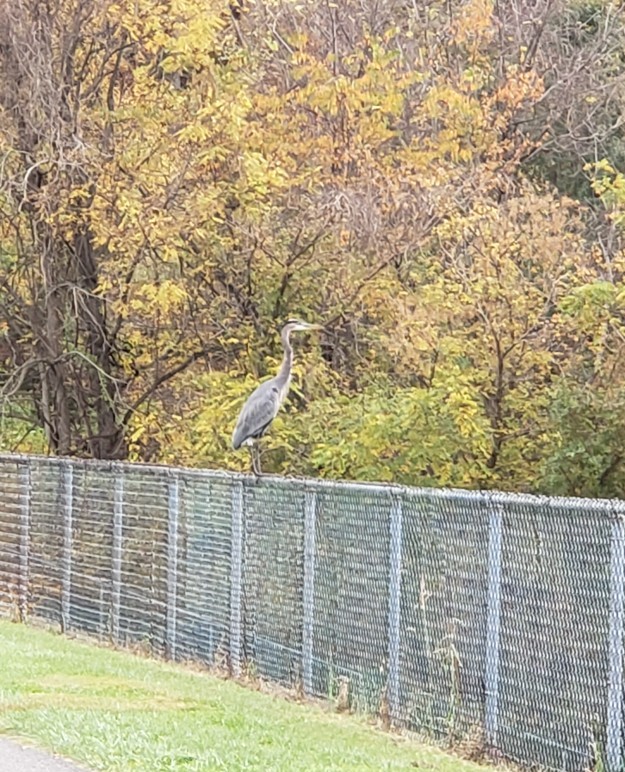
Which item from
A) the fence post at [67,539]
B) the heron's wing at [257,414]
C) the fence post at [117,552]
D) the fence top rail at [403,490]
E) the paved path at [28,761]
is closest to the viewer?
the paved path at [28,761]

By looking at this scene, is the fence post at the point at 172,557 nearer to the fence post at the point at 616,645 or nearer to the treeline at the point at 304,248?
the treeline at the point at 304,248

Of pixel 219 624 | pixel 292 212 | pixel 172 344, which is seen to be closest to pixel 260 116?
pixel 292 212

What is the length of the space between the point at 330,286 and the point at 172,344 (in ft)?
8.89

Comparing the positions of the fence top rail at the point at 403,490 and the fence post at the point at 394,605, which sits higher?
the fence top rail at the point at 403,490

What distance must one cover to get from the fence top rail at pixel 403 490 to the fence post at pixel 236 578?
0.20m

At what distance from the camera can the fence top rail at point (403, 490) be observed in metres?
9.32

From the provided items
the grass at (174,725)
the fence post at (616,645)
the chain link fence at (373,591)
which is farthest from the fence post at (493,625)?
the fence post at (616,645)

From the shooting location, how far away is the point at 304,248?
2225 cm

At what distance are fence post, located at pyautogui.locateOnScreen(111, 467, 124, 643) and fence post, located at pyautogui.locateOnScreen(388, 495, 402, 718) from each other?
16.8 feet

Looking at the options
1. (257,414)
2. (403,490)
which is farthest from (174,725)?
(257,414)

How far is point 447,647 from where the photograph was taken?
1078 centimetres

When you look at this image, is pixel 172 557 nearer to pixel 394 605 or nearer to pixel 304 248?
pixel 394 605

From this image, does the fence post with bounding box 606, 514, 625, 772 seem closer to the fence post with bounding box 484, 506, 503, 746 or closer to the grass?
the grass

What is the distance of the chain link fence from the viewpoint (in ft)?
31.1
